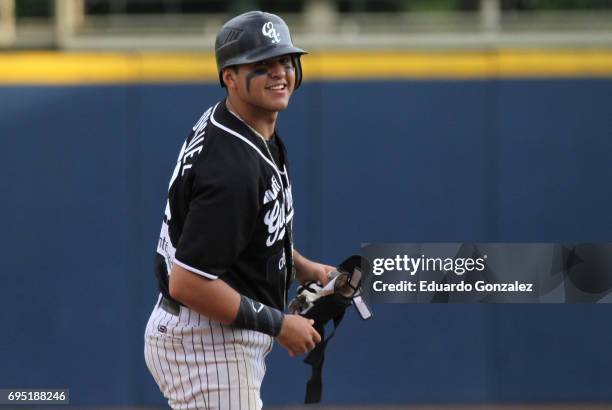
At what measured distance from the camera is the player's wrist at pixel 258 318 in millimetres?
Result: 3123

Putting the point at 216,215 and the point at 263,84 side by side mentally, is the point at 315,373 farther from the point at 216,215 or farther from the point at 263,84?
the point at 263,84

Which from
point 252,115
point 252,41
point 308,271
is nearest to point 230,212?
point 252,115

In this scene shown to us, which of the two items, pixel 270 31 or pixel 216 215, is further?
pixel 270 31

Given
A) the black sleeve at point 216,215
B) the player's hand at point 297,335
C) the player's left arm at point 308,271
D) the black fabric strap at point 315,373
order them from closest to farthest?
the black sleeve at point 216,215 → the player's hand at point 297,335 → the black fabric strap at point 315,373 → the player's left arm at point 308,271

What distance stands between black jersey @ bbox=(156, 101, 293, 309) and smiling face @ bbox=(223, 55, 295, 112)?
73 mm

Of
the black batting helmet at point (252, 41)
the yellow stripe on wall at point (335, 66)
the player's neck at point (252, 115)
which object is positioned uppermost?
the black batting helmet at point (252, 41)

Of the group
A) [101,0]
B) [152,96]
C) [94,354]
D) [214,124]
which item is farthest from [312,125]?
[214,124]

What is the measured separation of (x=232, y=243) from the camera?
3.06 meters

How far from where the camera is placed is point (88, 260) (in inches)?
249

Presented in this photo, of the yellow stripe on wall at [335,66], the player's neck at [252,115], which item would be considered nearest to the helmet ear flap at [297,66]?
the player's neck at [252,115]

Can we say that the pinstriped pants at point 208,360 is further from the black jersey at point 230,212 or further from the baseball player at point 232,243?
the black jersey at point 230,212

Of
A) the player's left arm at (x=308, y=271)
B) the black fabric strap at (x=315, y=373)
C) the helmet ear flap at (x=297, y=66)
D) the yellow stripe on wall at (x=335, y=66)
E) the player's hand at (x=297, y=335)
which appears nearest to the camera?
the player's hand at (x=297, y=335)

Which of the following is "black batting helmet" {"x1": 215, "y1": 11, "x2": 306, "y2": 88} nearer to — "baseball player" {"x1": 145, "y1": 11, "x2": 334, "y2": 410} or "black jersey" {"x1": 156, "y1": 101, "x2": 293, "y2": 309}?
"baseball player" {"x1": 145, "y1": 11, "x2": 334, "y2": 410}

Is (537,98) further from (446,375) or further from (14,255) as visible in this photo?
(14,255)
